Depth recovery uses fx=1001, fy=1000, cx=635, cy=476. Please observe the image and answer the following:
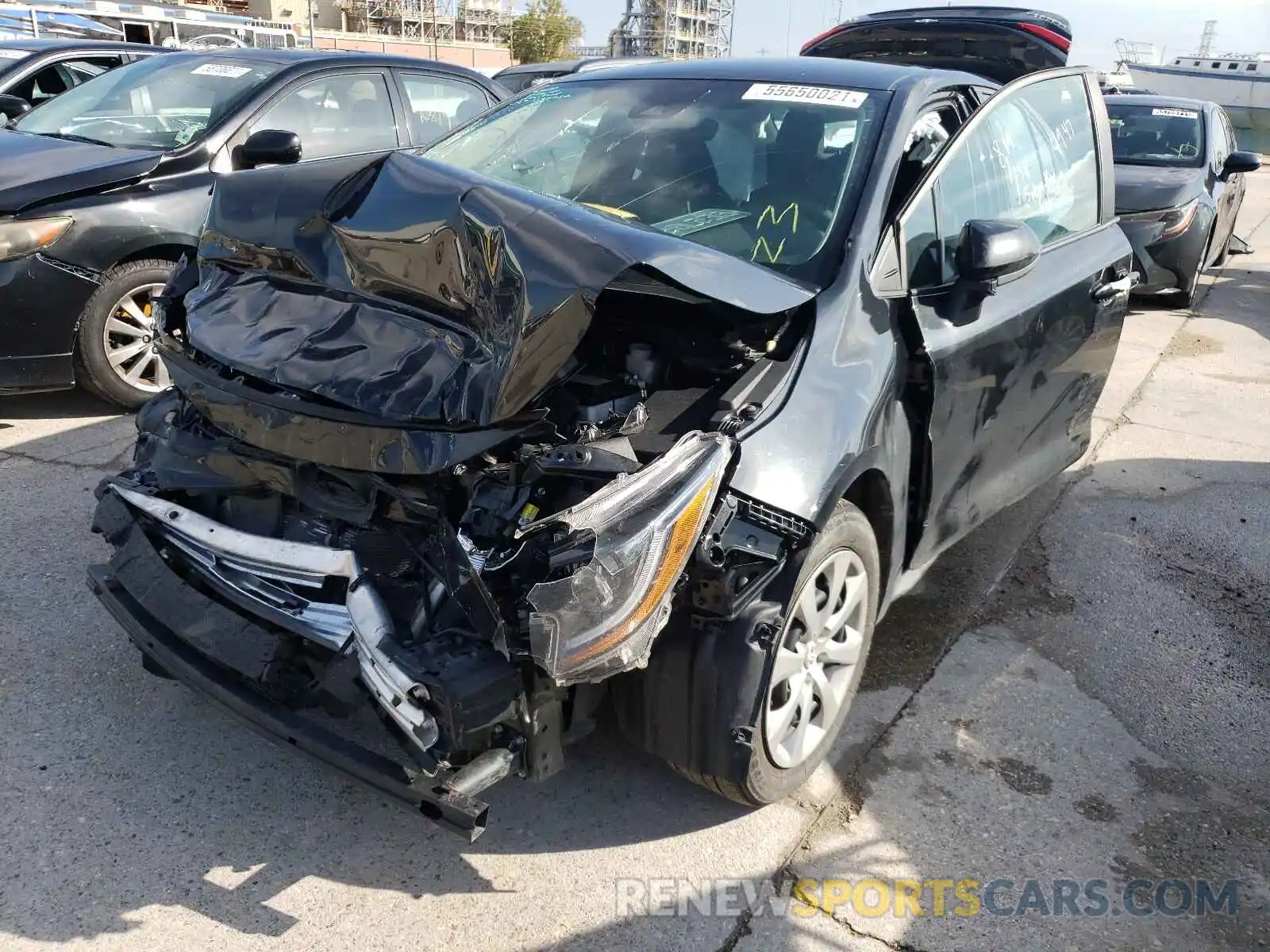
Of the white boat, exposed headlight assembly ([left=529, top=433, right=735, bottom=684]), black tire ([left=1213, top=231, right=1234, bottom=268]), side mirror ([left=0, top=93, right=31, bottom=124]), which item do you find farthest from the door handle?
the white boat

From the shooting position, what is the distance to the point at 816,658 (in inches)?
108

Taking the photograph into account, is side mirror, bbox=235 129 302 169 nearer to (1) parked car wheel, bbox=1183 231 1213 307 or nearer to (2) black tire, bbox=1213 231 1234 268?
(1) parked car wheel, bbox=1183 231 1213 307

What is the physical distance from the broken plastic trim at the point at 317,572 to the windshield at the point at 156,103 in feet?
12.2

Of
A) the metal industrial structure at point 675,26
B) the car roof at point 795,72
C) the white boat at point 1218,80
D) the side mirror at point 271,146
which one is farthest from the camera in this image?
the metal industrial structure at point 675,26

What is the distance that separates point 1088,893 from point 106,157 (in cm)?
554

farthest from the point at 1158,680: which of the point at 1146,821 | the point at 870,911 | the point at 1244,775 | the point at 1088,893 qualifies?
the point at 870,911

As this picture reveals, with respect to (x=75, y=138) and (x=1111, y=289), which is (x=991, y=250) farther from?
(x=75, y=138)

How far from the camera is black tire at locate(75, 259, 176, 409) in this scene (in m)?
5.01

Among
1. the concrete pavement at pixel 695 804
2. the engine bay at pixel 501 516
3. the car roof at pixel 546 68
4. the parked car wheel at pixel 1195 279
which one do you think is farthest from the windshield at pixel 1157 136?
the engine bay at pixel 501 516

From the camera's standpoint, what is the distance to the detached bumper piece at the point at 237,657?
6.89 feet

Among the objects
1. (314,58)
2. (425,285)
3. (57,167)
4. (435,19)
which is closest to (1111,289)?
(425,285)

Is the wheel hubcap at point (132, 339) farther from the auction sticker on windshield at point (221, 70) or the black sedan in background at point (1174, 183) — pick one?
the black sedan in background at point (1174, 183)

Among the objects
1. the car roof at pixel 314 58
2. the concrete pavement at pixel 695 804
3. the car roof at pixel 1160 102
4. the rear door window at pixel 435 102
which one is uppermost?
the car roof at pixel 1160 102

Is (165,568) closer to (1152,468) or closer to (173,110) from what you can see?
(173,110)
